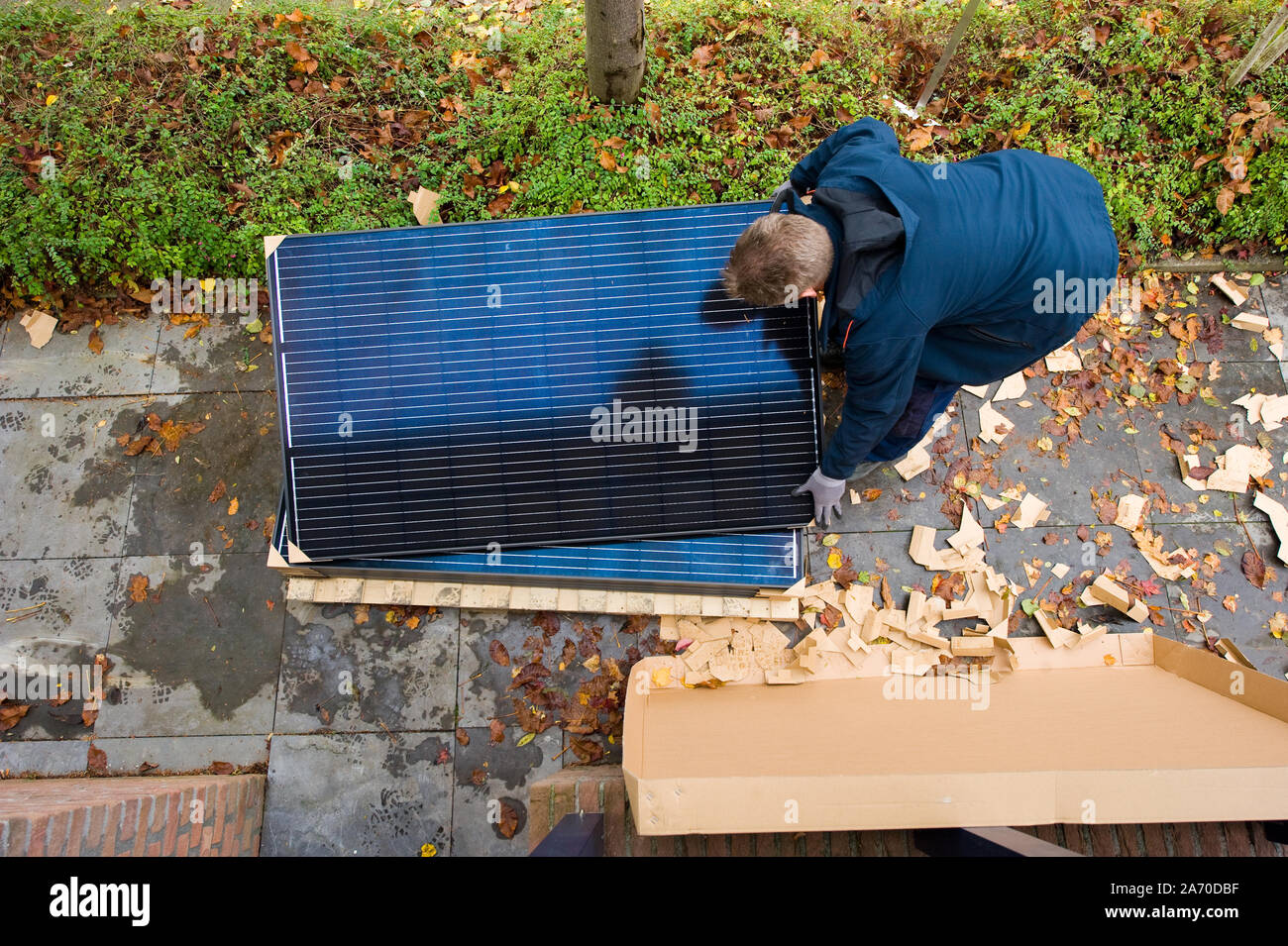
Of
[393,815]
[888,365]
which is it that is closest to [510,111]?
[888,365]

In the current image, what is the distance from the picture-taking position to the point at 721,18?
544 centimetres

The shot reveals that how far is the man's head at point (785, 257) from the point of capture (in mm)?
2828

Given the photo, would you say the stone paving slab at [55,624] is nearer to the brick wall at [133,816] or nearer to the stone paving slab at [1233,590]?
the brick wall at [133,816]

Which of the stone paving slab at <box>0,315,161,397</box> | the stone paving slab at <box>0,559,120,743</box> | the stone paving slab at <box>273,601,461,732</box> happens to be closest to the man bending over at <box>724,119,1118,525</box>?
the stone paving slab at <box>273,601,461,732</box>

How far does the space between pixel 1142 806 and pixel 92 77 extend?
7836mm

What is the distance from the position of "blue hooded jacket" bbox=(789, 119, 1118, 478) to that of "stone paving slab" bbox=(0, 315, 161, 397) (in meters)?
4.56

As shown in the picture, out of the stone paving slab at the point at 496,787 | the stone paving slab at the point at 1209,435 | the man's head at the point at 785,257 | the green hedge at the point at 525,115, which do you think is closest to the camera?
the man's head at the point at 785,257

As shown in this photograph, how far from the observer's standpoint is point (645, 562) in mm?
3879

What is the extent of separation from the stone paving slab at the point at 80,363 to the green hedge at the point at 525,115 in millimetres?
347

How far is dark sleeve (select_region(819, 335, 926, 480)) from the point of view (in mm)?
3033

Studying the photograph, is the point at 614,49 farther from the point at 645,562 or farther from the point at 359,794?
the point at 359,794

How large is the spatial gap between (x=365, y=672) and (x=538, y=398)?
2.11 m
